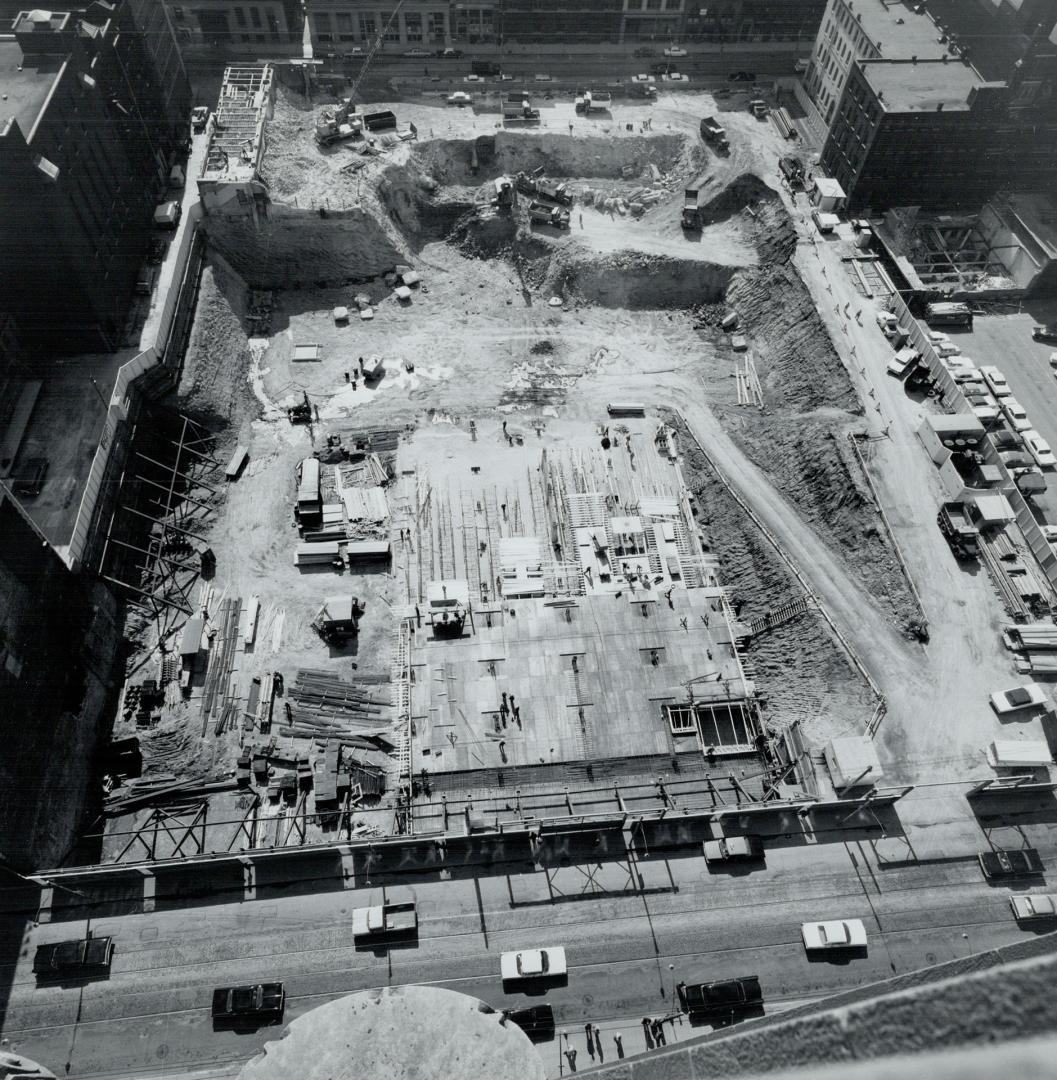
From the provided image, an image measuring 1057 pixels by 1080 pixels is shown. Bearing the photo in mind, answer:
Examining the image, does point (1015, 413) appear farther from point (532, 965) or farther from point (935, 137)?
point (532, 965)

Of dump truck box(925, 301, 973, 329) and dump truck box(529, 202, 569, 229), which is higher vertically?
dump truck box(529, 202, 569, 229)

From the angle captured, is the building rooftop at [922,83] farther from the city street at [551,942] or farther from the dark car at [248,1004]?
the dark car at [248,1004]

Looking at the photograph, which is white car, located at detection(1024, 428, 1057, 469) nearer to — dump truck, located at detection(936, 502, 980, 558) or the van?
dump truck, located at detection(936, 502, 980, 558)

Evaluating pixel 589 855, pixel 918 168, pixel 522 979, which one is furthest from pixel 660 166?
pixel 522 979

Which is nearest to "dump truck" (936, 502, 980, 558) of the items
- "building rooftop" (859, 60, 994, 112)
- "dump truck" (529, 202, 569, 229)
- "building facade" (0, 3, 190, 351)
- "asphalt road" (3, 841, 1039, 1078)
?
"asphalt road" (3, 841, 1039, 1078)

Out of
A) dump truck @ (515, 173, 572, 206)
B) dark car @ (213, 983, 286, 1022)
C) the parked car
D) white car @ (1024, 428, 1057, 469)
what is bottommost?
dark car @ (213, 983, 286, 1022)

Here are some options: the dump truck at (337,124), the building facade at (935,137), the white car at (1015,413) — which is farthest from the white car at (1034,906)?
the dump truck at (337,124)

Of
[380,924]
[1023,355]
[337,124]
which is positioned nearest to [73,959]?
[380,924]

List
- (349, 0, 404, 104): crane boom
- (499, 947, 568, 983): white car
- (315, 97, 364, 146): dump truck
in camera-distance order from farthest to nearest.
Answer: (349, 0, 404, 104): crane boom < (315, 97, 364, 146): dump truck < (499, 947, 568, 983): white car
